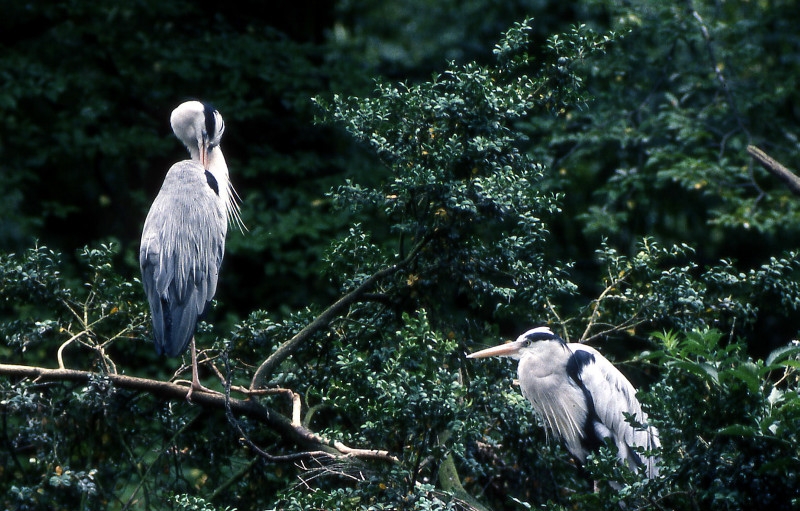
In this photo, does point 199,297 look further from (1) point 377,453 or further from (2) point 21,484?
(1) point 377,453

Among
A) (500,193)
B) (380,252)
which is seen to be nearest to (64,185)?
(380,252)

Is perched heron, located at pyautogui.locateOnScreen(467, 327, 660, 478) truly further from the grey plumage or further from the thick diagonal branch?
the grey plumage

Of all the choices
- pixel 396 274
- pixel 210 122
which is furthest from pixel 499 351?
pixel 210 122

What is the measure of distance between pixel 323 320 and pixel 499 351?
77 centimetres

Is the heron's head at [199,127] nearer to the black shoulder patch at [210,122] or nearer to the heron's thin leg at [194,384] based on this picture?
the black shoulder patch at [210,122]

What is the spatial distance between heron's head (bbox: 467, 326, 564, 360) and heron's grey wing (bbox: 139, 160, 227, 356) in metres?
1.32

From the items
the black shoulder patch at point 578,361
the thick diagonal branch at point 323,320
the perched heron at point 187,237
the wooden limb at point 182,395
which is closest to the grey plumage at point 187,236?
the perched heron at point 187,237

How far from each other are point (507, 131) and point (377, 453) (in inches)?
59.1

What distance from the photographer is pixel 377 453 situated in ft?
10.6

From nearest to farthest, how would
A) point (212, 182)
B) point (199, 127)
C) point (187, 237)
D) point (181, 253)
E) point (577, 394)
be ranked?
point (181, 253) < point (187, 237) < point (577, 394) < point (212, 182) < point (199, 127)

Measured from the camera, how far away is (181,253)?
441 cm

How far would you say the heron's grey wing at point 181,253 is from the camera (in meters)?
4.08

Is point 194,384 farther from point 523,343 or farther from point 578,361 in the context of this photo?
point 578,361

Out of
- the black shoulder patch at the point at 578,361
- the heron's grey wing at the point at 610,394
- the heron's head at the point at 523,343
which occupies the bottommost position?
the heron's grey wing at the point at 610,394
